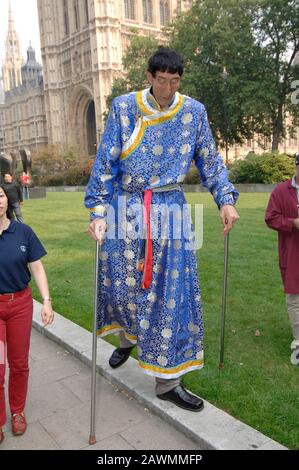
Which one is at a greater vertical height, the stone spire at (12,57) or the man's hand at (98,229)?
the stone spire at (12,57)

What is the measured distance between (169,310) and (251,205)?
12337mm

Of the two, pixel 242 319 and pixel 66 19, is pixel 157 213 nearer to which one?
pixel 242 319

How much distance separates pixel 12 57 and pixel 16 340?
125 metres

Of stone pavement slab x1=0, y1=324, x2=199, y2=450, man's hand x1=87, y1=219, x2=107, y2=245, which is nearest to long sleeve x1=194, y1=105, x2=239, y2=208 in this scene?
man's hand x1=87, y1=219, x2=107, y2=245

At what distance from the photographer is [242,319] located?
4.66 m

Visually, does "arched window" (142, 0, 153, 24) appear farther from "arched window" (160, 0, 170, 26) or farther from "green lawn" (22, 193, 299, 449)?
"green lawn" (22, 193, 299, 449)

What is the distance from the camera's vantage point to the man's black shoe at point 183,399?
2895 mm

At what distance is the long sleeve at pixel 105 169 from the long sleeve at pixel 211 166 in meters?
0.57

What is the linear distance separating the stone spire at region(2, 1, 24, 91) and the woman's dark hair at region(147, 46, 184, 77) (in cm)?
12098

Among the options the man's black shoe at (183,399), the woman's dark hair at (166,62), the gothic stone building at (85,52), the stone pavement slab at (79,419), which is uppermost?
the gothic stone building at (85,52)

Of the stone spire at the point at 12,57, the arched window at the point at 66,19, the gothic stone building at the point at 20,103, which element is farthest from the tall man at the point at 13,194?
the stone spire at the point at 12,57

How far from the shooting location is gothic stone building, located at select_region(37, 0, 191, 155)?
62.4m

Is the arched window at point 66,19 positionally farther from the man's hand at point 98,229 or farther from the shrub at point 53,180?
the man's hand at point 98,229

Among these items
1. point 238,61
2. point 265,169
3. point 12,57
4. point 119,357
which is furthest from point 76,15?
point 119,357
